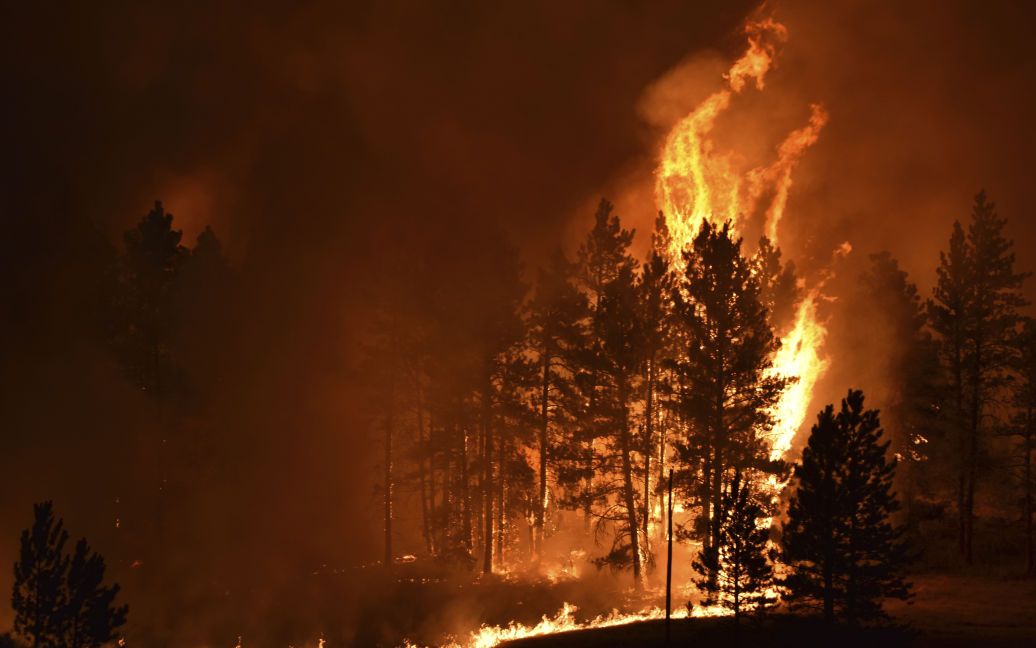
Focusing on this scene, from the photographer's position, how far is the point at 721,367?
3403 cm

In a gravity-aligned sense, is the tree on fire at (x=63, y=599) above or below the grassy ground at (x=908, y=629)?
above

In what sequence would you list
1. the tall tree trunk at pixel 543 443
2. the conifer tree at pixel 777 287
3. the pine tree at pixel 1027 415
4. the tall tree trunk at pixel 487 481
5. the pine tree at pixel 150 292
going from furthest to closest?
the conifer tree at pixel 777 287 → the tall tree trunk at pixel 487 481 → the tall tree trunk at pixel 543 443 → the pine tree at pixel 150 292 → the pine tree at pixel 1027 415

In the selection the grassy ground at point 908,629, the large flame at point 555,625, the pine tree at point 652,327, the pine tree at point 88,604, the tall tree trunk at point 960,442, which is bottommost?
the large flame at point 555,625

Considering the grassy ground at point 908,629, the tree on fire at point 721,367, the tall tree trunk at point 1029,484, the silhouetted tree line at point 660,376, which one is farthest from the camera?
the tall tree trunk at point 1029,484

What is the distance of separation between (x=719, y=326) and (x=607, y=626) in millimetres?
13466

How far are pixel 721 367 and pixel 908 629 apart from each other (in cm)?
1250

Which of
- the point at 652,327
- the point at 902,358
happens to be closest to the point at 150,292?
the point at 652,327

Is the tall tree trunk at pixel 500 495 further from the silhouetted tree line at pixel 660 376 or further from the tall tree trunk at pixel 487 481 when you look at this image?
the tall tree trunk at pixel 487 481

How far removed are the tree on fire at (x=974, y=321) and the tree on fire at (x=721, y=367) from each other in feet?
36.7

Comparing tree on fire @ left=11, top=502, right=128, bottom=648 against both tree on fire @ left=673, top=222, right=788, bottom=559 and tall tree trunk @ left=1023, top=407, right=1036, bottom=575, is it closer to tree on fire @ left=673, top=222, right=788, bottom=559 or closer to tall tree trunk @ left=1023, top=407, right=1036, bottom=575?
tree on fire @ left=673, top=222, right=788, bottom=559

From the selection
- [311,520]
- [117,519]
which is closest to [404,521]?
[311,520]

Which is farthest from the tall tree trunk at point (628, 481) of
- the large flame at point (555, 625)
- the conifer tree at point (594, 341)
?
the large flame at point (555, 625)

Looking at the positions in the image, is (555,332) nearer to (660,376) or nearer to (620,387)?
(620,387)

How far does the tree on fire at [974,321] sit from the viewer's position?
37438 millimetres
